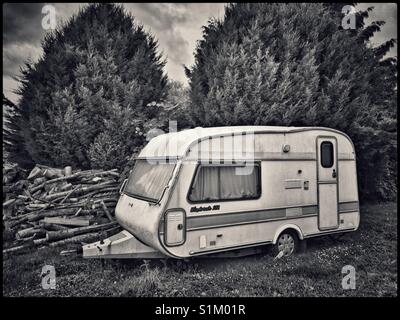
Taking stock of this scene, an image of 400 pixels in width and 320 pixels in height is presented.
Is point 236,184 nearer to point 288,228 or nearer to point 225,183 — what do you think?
point 225,183

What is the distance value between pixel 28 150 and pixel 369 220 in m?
12.3

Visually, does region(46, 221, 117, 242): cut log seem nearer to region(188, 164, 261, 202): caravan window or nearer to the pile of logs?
the pile of logs

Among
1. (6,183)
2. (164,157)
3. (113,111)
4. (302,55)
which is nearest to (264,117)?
(302,55)

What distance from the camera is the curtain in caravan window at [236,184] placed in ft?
18.1

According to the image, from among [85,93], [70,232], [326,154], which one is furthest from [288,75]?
[70,232]

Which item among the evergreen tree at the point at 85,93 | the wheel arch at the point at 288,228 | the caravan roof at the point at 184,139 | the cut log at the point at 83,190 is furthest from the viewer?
the evergreen tree at the point at 85,93

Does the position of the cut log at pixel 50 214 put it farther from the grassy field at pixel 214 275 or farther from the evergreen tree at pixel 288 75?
the evergreen tree at pixel 288 75

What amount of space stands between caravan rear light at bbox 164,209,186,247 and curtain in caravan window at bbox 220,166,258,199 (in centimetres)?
100

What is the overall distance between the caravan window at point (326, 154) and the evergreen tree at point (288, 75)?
7.59 feet

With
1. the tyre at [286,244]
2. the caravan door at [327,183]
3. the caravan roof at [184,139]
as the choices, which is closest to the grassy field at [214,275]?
the tyre at [286,244]

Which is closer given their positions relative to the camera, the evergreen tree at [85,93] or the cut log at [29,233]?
the cut log at [29,233]

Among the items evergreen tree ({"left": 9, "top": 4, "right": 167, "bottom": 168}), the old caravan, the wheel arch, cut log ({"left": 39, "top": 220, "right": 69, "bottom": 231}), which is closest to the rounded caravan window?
the old caravan

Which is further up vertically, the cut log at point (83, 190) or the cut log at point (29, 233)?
the cut log at point (83, 190)

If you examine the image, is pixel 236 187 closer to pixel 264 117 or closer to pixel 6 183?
pixel 264 117
